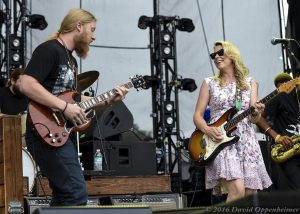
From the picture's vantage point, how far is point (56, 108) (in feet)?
12.6

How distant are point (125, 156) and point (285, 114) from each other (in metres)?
2.21

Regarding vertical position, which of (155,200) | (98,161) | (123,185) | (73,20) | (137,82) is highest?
(73,20)

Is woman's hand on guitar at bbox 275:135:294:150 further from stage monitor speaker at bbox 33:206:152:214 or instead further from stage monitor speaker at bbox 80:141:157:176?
stage monitor speaker at bbox 33:206:152:214

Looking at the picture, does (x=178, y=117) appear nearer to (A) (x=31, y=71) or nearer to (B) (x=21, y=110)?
(B) (x=21, y=110)

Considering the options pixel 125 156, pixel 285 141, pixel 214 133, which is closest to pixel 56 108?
pixel 214 133

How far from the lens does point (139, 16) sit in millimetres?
10664

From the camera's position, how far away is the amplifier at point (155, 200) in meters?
6.54

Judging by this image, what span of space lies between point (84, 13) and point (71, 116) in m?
0.81

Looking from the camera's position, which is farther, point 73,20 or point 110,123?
point 110,123

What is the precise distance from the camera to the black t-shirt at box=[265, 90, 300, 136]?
250 inches

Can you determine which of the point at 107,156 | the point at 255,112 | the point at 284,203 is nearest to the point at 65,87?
the point at 255,112

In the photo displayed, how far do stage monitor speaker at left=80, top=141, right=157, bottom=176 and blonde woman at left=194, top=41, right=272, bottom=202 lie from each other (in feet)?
8.52

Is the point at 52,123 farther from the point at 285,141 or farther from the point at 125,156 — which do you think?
the point at 125,156

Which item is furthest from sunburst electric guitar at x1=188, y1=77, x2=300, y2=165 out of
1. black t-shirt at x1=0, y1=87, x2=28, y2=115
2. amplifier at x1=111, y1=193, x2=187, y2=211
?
black t-shirt at x1=0, y1=87, x2=28, y2=115
